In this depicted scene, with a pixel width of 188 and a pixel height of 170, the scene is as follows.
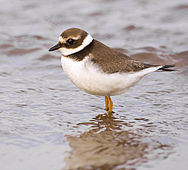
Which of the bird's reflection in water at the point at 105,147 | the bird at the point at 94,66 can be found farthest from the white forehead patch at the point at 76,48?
the bird's reflection in water at the point at 105,147

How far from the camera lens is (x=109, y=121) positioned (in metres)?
5.95

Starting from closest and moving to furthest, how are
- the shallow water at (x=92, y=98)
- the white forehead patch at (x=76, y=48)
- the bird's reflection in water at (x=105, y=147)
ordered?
the bird's reflection in water at (x=105, y=147) < the shallow water at (x=92, y=98) < the white forehead patch at (x=76, y=48)

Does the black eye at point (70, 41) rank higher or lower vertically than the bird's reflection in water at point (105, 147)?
higher

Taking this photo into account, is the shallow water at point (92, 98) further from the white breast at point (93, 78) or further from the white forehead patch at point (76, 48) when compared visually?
the white forehead patch at point (76, 48)

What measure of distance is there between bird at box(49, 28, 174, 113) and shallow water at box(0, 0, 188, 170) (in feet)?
1.71

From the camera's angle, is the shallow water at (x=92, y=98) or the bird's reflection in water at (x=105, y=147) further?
the shallow water at (x=92, y=98)

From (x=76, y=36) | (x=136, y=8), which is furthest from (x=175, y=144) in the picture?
(x=136, y=8)

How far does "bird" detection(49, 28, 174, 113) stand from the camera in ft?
18.5

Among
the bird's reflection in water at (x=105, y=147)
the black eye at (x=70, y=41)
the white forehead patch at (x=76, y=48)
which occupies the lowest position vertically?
the bird's reflection in water at (x=105, y=147)

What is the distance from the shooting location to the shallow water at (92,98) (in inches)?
185

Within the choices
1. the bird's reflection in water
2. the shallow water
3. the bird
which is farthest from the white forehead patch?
the bird's reflection in water

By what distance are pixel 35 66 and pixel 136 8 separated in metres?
4.40

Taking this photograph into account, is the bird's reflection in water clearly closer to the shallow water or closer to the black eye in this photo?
the shallow water

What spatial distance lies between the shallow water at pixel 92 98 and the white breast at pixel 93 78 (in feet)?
1.56
